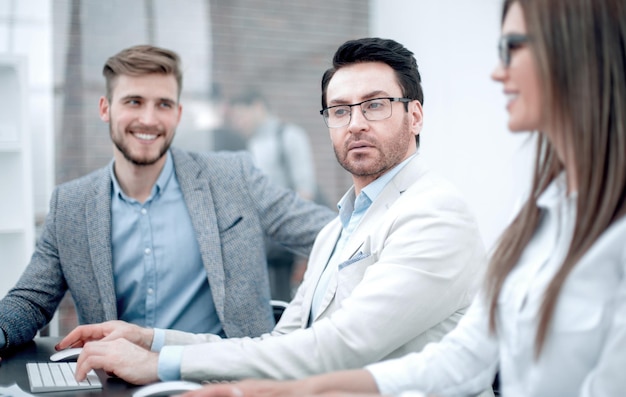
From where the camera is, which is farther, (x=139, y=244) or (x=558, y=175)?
(x=139, y=244)

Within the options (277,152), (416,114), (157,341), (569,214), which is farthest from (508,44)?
(277,152)

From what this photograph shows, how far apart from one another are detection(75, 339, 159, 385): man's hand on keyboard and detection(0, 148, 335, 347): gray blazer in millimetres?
609

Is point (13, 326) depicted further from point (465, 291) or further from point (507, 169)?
point (507, 169)

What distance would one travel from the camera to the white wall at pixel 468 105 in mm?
3844

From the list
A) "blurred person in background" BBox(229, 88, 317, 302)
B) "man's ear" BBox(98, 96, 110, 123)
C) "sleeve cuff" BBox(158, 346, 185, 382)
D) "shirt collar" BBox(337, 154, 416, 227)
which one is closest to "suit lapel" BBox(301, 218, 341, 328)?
"shirt collar" BBox(337, 154, 416, 227)

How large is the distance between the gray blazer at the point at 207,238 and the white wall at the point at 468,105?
5.94ft

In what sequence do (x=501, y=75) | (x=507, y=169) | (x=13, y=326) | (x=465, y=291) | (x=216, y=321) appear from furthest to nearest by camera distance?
(x=507, y=169)
(x=216, y=321)
(x=13, y=326)
(x=465, y=291)
(x=501, y=75)

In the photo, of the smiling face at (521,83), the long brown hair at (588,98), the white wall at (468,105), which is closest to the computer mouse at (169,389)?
the long brown hair at (588,98)

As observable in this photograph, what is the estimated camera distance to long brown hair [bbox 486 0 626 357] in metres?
0.89

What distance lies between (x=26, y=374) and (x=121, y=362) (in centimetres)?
27

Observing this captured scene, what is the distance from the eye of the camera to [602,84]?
0.90m

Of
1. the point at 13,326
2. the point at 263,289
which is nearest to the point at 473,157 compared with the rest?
the point at 263,289

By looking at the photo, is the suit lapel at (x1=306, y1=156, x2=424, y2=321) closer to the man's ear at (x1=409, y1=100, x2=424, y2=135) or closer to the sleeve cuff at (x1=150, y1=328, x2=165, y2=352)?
the man's ear at (x1=409, y1=100, x2=424, y2=135)

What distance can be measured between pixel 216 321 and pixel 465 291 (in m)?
0.94
